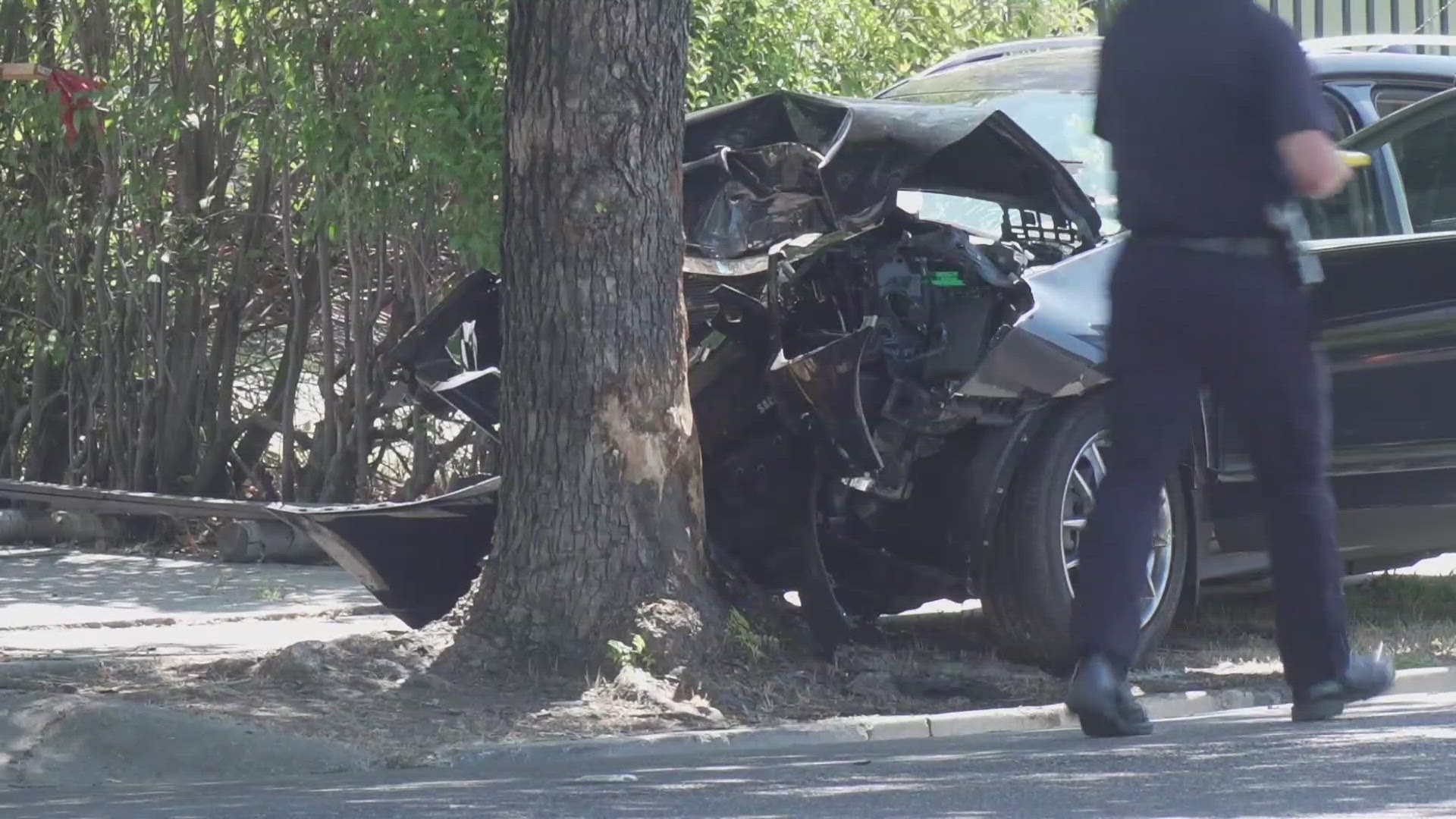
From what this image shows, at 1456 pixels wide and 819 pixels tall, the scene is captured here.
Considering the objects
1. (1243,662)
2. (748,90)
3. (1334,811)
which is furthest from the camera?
(748,90)

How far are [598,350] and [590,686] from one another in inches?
41.5

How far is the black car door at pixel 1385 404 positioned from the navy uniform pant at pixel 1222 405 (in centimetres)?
175

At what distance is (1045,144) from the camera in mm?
7492

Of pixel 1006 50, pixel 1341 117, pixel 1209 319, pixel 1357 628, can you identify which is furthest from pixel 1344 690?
pixel 1006 50

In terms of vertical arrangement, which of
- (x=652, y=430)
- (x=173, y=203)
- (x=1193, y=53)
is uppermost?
(x=173, y=203)

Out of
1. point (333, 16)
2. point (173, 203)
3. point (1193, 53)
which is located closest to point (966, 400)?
point (1193, 53)

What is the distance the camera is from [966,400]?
21.2 feet

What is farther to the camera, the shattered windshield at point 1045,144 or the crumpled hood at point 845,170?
the shattered windshield at point 1045,144

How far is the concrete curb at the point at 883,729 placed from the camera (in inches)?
225

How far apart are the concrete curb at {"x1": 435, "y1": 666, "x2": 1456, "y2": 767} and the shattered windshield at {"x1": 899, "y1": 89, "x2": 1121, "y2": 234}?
167cm

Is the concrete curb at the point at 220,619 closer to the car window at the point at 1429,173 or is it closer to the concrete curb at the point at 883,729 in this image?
the concrete curb at the point at 883,729

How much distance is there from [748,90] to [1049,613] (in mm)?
4058

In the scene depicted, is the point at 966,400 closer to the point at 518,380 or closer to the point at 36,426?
the point at 518,380

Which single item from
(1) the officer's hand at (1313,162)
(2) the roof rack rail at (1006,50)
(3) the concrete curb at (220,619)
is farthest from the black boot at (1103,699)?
(2) the roof rack rail at (1006,50)
